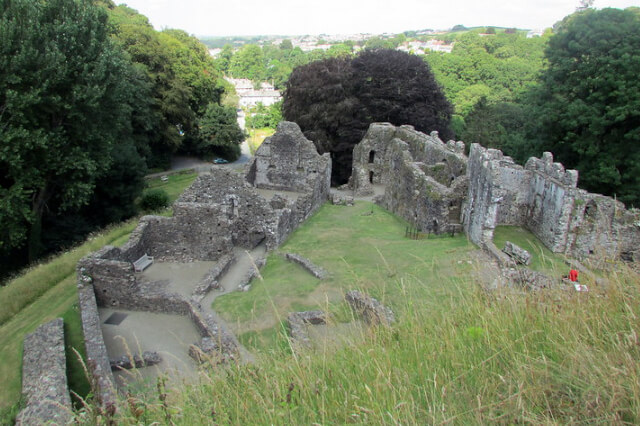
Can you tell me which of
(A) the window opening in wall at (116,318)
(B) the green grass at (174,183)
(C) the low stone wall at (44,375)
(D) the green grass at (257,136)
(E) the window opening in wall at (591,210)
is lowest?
(D) the green grass at (257,136)

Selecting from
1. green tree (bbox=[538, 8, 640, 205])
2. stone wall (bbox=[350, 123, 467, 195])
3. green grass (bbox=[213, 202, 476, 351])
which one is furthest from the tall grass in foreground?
green tree (bbox=[538, 8, 640, 205])

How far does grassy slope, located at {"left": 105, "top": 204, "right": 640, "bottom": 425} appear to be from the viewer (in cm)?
335

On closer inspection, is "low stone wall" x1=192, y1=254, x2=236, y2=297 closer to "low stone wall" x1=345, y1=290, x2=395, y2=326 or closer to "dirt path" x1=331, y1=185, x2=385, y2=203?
"low stone wall" x1=345, y1=290, x2=395, y2=326

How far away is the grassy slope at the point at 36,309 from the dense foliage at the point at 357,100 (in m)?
19.6

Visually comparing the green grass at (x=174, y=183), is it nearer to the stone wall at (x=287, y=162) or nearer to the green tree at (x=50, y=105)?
the stone wall at (x=287, y=162)

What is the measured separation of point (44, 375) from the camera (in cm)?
1123

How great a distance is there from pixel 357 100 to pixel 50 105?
2286 cm

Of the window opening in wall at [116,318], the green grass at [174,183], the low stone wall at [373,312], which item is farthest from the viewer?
the green grass at [174,183]

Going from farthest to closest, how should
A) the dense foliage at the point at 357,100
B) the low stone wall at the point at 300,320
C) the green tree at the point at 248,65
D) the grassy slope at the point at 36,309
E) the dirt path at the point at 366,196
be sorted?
the green tree at the point at 248,65
the dense foliage at the point at 357,100
the dirt path at the point at 366,196
the grassy slope at the point at 36,309
the low stone wall at the point at 300,320

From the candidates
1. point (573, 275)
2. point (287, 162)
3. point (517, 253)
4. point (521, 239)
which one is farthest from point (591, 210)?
point (287, 162)

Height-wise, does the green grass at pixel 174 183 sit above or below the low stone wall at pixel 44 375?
below

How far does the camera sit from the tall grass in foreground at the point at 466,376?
3.35 metres

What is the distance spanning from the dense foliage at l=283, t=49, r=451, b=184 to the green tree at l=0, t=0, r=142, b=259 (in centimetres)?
1623

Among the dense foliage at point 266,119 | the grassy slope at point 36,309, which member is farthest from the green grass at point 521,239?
the dense foliage at point 266,119
